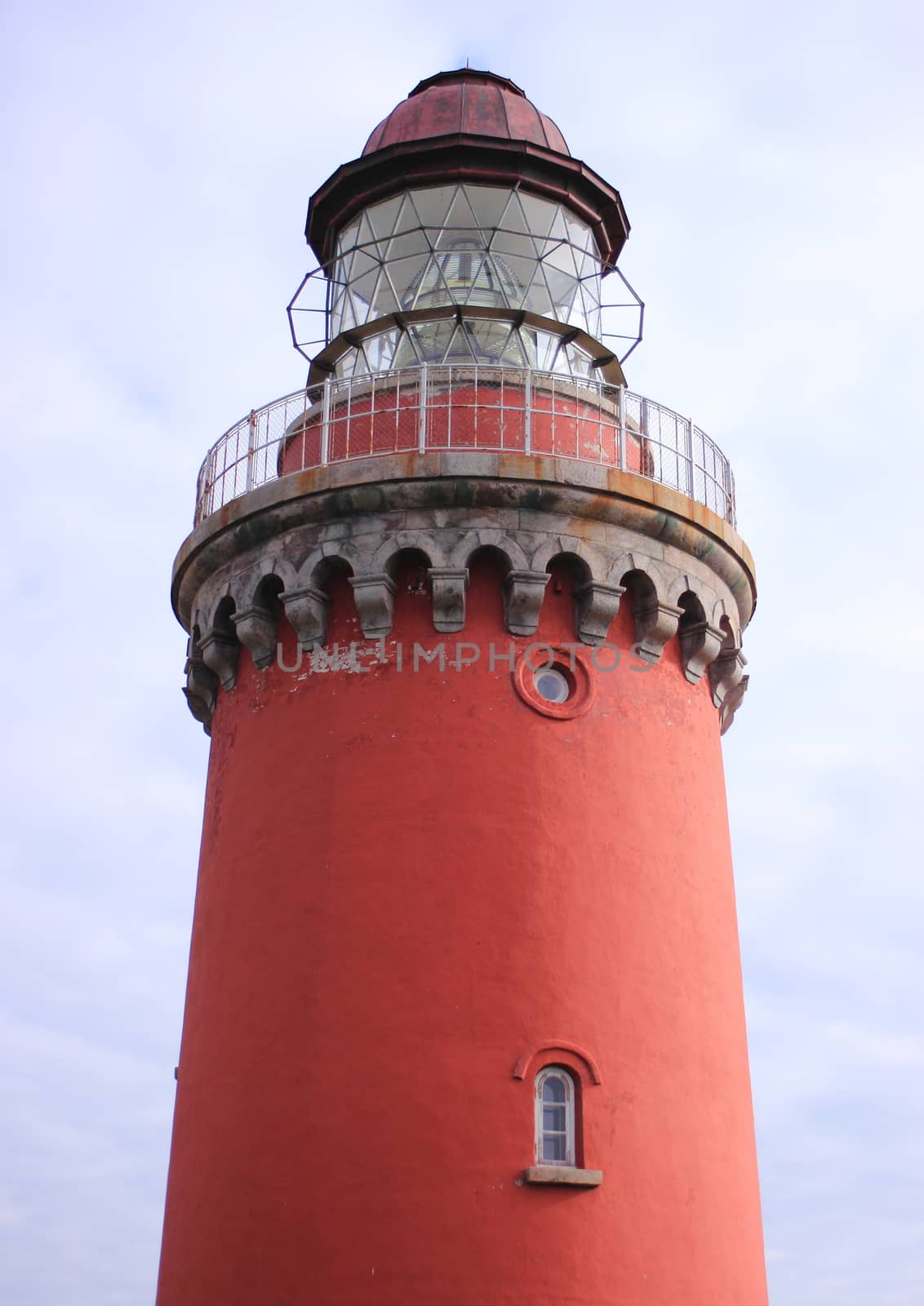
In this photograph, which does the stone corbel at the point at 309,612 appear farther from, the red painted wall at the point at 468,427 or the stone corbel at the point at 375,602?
the red painted wall at the point at 468,427

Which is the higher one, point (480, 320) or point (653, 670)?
point (480, 320)

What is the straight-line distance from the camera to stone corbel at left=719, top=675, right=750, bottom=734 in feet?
50.4

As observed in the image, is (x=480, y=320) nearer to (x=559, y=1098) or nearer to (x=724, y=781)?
(x=724, y=781)

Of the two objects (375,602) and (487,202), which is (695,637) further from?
(487,202)

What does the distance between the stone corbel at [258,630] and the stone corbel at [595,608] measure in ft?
9.11

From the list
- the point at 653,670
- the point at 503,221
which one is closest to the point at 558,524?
the point at 653,670

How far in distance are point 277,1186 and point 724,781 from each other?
5.69 metres

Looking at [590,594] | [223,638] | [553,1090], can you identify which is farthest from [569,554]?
[553,1090]

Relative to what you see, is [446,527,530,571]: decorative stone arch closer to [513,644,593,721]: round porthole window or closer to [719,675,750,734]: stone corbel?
[513,644,593,721]: round porthole window

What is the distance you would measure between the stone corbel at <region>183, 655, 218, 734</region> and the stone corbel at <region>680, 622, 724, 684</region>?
4.47m

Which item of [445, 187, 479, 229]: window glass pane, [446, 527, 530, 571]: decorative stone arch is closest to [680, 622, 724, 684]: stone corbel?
[446, 527, 530, 571]: decorative stone arch

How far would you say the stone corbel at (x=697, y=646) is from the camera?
46.9ft

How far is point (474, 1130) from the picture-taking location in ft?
38.6

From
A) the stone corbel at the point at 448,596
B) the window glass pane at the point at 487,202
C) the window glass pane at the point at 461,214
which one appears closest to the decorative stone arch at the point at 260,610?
the stone corbel at the point at 448,596
